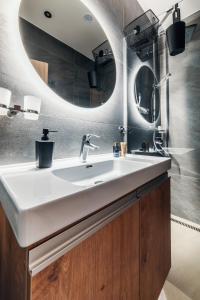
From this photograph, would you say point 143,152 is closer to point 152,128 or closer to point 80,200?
point 152,128

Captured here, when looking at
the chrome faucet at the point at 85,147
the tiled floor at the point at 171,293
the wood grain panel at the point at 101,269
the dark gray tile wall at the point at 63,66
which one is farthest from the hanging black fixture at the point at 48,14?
the tiled floor at the point at 171,293

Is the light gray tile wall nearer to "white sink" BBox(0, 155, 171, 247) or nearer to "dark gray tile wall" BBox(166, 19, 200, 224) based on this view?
"dark gray tile wall" BBox(166, 19, 200, 224)

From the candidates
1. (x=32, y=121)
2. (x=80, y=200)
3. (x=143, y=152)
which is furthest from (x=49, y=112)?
(x=143, y=152)

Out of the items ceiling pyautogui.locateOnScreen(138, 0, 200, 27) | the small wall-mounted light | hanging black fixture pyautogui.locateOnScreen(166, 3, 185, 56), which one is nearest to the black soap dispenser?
the small wall-mounted light

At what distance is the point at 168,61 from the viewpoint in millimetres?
1974

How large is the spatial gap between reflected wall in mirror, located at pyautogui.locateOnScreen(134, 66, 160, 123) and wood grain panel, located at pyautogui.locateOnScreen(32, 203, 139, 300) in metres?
1.35

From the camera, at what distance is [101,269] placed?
47 cm

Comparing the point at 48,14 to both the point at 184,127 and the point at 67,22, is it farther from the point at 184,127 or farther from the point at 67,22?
the point at 184,127

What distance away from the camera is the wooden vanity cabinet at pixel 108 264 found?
351mm

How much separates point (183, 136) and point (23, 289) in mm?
1987

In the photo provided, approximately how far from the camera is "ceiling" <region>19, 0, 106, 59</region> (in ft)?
2.79

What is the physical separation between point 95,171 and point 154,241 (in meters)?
0.48

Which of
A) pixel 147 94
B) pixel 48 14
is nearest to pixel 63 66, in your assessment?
pixel 48 14

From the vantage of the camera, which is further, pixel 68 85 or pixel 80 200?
pixel 68 85
